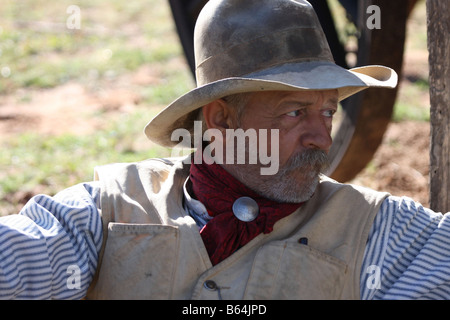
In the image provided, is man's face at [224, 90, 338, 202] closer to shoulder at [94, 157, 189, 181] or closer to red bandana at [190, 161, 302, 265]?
red bandana at [190, 161, 302, 265]

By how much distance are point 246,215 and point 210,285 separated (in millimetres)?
295

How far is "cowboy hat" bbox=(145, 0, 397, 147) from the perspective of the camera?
234 centimetres

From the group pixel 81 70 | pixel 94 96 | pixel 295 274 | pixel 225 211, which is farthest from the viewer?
pixel 81 70

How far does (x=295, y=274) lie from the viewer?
2.21m

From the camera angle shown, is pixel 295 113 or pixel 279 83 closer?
pixel 279 83

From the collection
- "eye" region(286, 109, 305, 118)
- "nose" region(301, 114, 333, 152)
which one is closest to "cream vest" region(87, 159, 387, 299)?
"nose" region(301, 114, 333, 152)

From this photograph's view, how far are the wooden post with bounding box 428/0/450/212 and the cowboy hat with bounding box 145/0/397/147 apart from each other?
0.79 ft

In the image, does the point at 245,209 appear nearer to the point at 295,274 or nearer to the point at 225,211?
the point at 225,211

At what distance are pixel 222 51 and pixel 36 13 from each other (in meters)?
8.53

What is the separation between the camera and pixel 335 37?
4.30 m

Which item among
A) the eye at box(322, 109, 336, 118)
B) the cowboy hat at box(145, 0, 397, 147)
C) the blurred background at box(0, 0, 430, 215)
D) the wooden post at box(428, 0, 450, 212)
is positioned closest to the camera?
the cowboy hat at box(145, 0, 397, 147)

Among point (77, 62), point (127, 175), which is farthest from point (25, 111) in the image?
point (127, 175)

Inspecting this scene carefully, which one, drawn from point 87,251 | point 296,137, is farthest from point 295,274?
point 87,251

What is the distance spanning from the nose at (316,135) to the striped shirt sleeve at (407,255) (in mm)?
320
